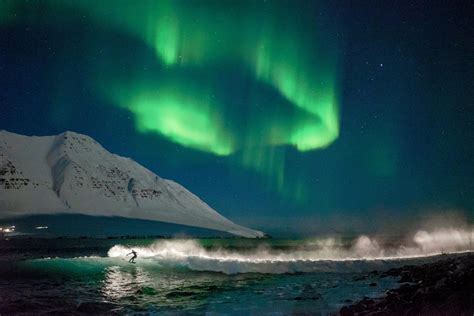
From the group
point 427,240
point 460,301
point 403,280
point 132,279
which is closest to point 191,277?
point 132,279

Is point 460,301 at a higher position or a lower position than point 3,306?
higher

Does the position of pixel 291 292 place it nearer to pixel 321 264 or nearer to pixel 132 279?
pixel 132 279

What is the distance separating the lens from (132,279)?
1384 inches

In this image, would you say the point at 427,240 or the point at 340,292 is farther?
the point at 427,240

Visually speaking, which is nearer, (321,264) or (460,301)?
(460,301)

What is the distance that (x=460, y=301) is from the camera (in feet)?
55.0

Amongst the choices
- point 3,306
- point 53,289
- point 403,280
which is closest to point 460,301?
point 403,280

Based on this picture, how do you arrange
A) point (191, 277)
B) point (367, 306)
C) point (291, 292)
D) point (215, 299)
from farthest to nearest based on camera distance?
point (191, 277)
point (291, 292)
point (215, 299)
point (367, 306)

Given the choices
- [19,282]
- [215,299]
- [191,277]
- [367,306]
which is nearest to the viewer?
[367,306]

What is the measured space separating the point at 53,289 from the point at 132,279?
7.68 m

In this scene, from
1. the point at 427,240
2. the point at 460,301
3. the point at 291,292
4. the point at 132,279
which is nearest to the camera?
the point at 460,301

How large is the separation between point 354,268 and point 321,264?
420cm

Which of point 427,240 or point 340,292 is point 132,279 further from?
point 427,240

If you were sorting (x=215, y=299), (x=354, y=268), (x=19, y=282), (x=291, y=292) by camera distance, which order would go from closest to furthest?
(x=215, y=299) < (x=291, y=292) < (x=19, y=282) < (x=354, y=268)
